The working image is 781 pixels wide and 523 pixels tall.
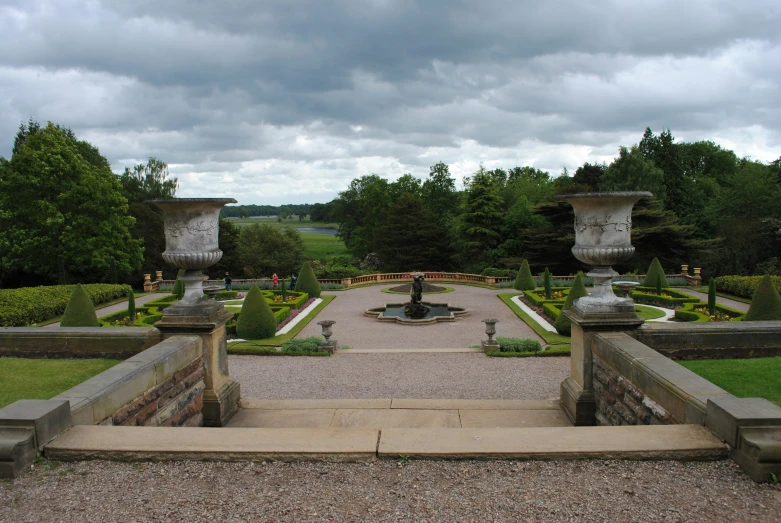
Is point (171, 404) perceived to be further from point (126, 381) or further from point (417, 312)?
point (417, 312)

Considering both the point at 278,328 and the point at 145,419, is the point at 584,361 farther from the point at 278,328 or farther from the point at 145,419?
the point at 278,328

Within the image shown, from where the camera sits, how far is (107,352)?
7824 mm

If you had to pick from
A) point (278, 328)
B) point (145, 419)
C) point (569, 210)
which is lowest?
point (278, 328)

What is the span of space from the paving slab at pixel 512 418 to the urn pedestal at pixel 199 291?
Answer: 3.45 metres

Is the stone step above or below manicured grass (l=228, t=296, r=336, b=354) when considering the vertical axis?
above

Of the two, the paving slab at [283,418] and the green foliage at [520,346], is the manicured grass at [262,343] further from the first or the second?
the paving slab at [283,418]

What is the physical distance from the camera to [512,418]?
7395 mm

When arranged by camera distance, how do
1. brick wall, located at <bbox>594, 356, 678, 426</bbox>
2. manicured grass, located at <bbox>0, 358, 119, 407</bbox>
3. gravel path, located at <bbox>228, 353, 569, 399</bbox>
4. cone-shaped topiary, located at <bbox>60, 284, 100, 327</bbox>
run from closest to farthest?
brick wall, located at <bbox>594, 356, 678, 426</bbox> → manicured grass, located at <bbox>0, 358, 119, 407</bbox> → gravel path, located at <bbox>228, 353, 569, 399</bbox> → cone-shaped topiary, located at <bbox>60, 284, 100, 327</bbox>

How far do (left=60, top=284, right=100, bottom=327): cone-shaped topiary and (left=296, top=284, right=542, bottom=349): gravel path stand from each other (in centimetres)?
644

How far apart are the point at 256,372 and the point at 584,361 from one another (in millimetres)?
7986

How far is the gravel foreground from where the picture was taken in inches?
146

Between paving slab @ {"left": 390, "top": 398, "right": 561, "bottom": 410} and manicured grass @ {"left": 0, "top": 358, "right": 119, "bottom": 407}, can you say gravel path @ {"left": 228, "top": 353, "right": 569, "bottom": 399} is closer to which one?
paving slab @ {"left": 390, "top": 398, "right": 561, "bottom": 410}

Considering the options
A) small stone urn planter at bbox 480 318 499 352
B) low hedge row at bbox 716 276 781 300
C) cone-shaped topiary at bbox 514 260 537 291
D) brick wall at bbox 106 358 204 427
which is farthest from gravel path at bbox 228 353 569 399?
low hedge row at bbox 716 276 781 300

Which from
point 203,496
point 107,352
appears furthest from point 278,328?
point 203,496
